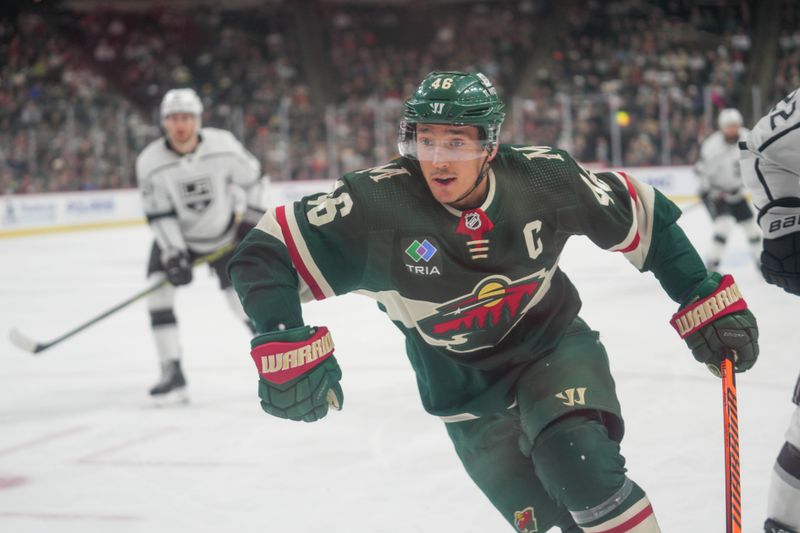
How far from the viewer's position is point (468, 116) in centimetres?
191

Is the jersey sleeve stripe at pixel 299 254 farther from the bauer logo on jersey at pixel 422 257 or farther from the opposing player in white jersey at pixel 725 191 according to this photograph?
the opposing player in white jersey at pixel 725 191

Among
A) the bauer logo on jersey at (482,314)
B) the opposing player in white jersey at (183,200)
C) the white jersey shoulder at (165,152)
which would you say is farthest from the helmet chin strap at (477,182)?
the white jersey shoulder at (165,152)

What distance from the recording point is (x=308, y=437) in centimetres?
400

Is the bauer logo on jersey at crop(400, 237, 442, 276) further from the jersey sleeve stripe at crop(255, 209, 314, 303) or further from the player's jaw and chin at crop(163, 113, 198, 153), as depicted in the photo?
the player's jaw and chin at crop(163, 113, 198, 153)

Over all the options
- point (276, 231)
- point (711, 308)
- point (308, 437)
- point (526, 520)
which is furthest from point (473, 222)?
point (308, 437)

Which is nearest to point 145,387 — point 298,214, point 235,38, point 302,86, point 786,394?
point 786,394

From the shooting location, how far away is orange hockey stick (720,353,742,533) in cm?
201

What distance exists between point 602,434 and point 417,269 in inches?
18.6

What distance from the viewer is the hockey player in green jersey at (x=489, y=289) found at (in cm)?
183

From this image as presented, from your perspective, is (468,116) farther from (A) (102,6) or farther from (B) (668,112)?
(A) (102,6)

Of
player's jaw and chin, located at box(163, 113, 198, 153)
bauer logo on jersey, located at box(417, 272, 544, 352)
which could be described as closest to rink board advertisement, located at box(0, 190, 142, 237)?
player's jaw and chin, located at box(163, 113, 198, 153)

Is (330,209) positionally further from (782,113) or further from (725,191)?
(725,191)

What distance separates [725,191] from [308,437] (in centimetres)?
522

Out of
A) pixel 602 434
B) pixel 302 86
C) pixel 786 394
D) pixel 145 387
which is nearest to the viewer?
pixel 602 434
